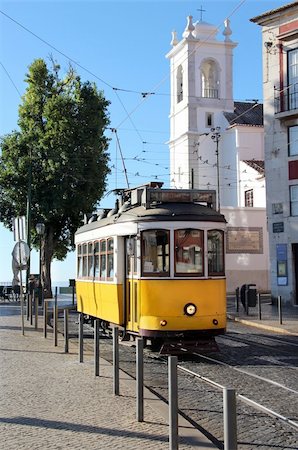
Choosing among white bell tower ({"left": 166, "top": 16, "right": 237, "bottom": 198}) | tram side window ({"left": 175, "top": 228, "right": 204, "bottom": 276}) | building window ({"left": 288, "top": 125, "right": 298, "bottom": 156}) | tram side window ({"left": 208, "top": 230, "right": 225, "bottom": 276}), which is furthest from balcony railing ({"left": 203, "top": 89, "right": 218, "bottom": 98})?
tram side window ({"left": 175, "top": 228, "right": 204, "bottom": 276})

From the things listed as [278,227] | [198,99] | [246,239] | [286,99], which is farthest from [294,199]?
[198,99]

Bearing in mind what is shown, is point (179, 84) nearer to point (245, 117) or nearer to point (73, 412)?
point (245, 117)

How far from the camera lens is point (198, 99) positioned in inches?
2194

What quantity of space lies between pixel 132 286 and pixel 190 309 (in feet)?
4.55

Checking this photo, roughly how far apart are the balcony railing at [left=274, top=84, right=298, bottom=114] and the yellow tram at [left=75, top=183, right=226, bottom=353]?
632 inches

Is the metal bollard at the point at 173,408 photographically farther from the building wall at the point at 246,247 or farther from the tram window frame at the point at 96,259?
the building wall at the point at 246,247

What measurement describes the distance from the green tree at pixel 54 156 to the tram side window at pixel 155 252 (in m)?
22.6

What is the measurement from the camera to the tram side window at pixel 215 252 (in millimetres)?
12320

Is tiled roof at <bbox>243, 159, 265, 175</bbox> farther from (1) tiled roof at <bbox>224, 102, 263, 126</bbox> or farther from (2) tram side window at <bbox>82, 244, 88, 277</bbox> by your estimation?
(2) tram side window at <bbox>82, 244, 88, 277</bbox>

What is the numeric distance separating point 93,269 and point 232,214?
915 inches

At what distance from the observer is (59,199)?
34.4 m

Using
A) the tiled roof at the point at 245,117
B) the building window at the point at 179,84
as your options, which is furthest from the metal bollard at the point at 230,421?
the building window at the point at 179,84

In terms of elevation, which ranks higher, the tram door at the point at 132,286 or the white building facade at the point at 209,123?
the white building facade at the point at 209,123

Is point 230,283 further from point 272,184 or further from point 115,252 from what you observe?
point 115,252
